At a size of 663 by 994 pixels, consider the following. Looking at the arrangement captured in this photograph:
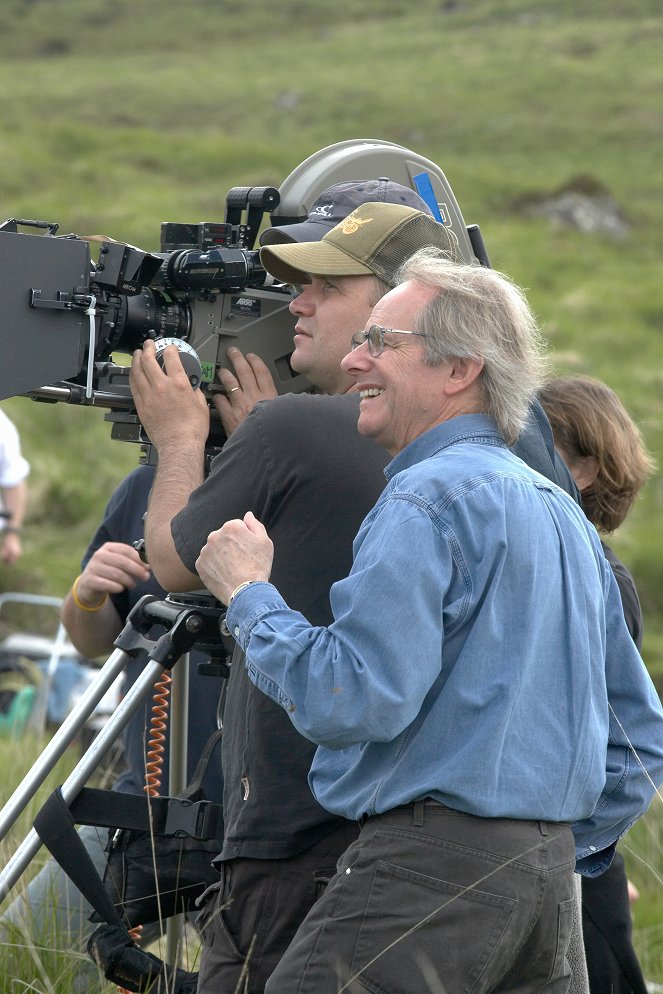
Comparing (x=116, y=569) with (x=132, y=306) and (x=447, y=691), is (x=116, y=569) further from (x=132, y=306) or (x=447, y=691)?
(x=447, y=691)

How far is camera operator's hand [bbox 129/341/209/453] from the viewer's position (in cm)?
264

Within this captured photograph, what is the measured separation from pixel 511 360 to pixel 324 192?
927 mm

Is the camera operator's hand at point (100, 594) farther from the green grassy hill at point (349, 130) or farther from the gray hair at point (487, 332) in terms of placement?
the gray hair at point (487, 332)

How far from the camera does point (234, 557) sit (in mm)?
2082

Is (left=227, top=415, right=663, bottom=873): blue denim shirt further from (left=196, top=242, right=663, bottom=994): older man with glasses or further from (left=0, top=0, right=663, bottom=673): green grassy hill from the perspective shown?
(left=0, top=0, right=663, bottom=673): green grassy hill

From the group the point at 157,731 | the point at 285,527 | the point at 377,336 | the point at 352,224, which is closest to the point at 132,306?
the point at 352,224

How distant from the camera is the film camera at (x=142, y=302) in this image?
2504 mm

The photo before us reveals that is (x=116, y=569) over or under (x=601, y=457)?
under

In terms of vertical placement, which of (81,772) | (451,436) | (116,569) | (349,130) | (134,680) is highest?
(451,436)

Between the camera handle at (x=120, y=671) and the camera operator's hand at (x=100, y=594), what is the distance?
27 cm

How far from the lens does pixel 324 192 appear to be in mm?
2885

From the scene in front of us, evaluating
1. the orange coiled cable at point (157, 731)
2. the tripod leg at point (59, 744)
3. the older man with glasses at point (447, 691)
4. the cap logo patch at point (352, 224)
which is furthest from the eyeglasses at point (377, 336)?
the orange coiled cable at point (157, 731)

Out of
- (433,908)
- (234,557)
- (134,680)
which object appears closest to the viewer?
(433,908)

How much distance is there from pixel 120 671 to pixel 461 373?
116 centimetres
